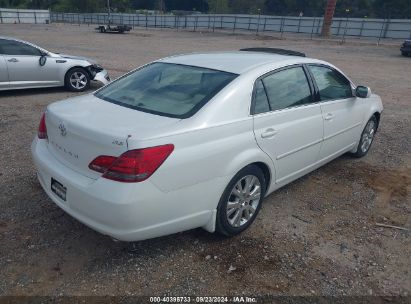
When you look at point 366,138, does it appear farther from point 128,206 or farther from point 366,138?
point 128,206

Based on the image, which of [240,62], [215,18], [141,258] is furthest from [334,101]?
[215,18]

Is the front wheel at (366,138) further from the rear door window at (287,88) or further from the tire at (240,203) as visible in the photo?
the tire at (240,203)

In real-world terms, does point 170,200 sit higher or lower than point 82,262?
higher

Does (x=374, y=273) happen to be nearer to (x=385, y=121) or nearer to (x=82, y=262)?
(x=82, y=262)

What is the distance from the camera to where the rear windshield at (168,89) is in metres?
3.15

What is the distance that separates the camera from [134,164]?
8.47ft

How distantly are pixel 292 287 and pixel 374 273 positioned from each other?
74 cm

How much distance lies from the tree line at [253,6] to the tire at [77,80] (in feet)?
190

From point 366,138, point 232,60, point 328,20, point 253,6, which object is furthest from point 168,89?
point 253,6

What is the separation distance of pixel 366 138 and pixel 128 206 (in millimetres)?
4163

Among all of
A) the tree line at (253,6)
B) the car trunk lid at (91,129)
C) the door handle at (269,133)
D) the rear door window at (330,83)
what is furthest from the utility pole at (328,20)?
the car trunk lid at (91,129)

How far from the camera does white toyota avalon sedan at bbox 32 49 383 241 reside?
266 cm

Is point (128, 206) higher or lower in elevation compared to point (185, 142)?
lower

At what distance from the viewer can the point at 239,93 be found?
10.7 ft
